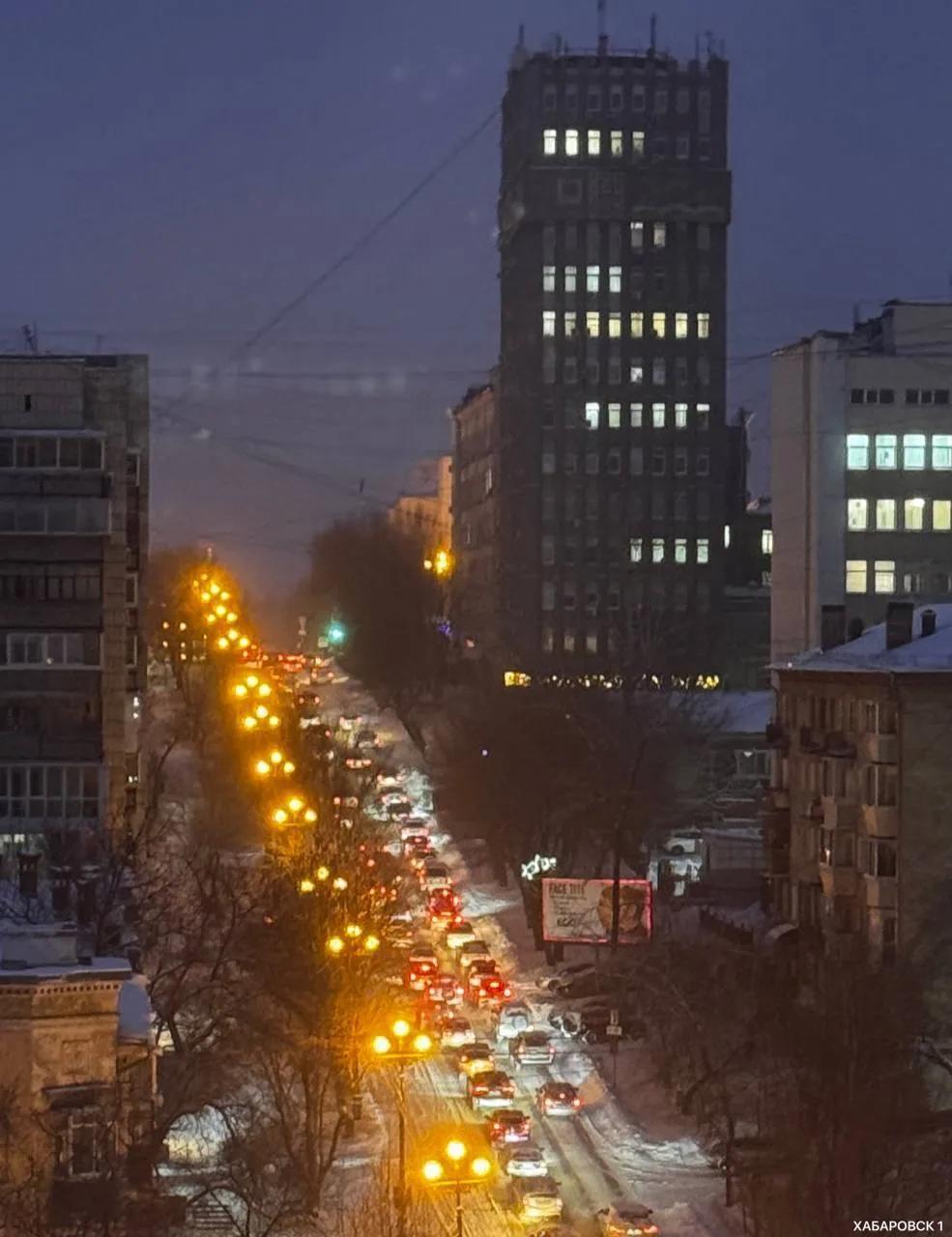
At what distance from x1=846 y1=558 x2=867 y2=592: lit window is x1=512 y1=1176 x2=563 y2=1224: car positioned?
44.6m

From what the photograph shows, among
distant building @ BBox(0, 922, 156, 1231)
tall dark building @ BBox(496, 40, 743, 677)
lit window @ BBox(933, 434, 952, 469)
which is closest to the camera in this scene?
distant building @ BBox(0, 922, 156, 1231)

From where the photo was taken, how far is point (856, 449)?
6994cm

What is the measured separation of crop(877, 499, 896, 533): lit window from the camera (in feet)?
233

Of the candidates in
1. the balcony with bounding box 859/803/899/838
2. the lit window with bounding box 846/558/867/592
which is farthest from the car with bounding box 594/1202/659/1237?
the lit window with bounding box 846/558/867/592

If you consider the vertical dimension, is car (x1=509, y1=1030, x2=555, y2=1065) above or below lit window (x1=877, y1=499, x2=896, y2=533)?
below

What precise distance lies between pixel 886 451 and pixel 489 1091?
40166 millimetres

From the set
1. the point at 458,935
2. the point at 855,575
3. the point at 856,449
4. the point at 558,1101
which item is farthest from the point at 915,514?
the point at 558,1101

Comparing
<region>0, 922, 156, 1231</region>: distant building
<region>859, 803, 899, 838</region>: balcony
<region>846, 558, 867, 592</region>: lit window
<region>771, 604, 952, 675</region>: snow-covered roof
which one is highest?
<region>846, 558, 867, 592</region>: lit window

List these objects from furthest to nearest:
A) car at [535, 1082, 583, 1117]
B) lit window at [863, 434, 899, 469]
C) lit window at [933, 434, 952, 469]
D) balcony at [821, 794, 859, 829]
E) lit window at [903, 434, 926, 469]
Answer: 1. lit window at [933, 434, 952, 469]
2. lit window at [903, 434, 926, 469]
3. lit window at [863, 434, 899, 469]
4. balcony at [821, 794, 859, 829]
5. car at [535, 1082, 583, 1117]

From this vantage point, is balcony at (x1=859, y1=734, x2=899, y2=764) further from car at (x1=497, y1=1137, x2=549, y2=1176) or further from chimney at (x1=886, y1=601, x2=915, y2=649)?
car at (x1=497, y1=1137, x2=549, y2=1176)

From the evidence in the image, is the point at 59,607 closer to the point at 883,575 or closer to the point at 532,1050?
the point at 532,1050

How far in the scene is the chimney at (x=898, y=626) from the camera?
40688mm

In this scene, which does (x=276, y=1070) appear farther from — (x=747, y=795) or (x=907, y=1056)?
(x=747, y=795)

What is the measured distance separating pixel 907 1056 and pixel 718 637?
64.4 m
